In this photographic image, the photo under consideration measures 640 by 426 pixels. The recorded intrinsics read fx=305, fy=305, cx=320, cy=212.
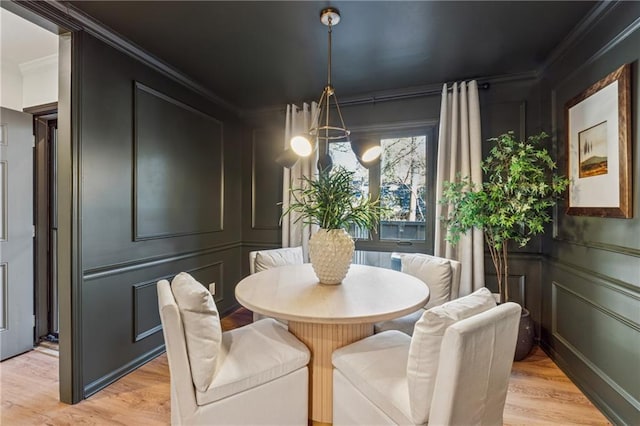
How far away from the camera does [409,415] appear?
4.04 ft

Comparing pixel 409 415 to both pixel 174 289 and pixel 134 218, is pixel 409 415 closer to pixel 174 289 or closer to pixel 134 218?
pixel 174 289

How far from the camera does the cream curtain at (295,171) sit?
11.1 ft

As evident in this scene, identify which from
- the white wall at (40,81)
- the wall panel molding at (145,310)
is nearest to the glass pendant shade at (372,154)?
the wall panel molding at (145,310)

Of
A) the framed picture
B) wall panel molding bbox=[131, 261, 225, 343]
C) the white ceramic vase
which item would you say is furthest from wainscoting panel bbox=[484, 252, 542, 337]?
wall panel molding bbox=[131, 261, 225, 343]

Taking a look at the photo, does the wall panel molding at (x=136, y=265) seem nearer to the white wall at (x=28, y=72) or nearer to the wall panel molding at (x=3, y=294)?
the wall panel molding at (x=3, y=294)

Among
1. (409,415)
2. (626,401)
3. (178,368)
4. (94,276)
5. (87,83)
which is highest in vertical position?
(87,83)

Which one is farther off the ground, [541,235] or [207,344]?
[541,235]

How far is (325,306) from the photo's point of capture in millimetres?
1456

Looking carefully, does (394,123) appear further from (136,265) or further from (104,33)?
(136,265)

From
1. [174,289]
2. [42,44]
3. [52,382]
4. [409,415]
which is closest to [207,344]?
[174,289]

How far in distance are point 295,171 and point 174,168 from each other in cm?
124

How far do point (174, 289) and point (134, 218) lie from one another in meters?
1.18

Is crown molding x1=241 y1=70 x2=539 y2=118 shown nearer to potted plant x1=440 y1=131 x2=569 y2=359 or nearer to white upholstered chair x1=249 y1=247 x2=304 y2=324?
potted plant x1=440 y1=131 x2=569 y2=359

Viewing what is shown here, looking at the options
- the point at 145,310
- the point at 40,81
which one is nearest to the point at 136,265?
the point at 145,310
